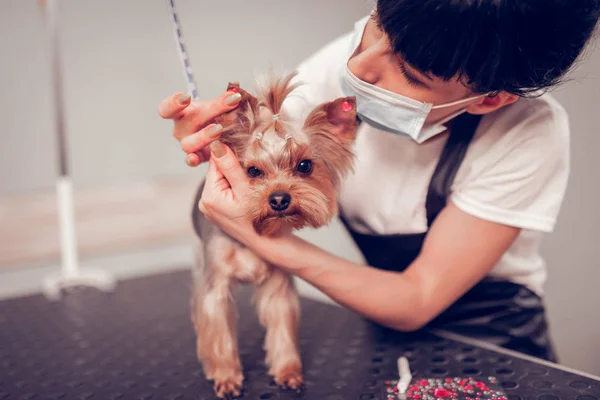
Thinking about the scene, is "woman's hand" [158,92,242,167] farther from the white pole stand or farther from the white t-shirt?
the white pole stand

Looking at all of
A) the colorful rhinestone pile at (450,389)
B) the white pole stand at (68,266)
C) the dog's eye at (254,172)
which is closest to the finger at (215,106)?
the dog's eye at (254,172)

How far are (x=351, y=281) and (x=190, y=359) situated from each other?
394mm

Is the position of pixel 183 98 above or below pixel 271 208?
above

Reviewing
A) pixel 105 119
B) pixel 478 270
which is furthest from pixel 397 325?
pixel 105 119

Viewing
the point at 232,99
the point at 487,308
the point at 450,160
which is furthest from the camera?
the point at 487,308

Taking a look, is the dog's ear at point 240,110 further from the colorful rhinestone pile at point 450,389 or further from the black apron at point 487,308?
the colorful rhinestone pile at point 450,389

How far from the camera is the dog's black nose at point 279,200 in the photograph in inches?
38.4

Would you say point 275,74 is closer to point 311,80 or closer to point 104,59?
point 311,80

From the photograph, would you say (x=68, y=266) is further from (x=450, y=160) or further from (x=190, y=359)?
(x=450, y=160)

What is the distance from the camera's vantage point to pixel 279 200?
3.20ft

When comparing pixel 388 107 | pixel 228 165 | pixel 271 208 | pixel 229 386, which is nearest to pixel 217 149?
pixel 228 165

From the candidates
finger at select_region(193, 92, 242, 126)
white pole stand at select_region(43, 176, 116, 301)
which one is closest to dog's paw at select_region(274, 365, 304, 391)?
finger at select_region(193, 92, 242, 126)

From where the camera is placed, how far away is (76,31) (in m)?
2.16

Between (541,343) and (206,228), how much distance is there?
2.61ft
